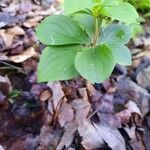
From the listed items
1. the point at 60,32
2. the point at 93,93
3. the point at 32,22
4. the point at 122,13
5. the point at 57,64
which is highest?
the point at 122,13

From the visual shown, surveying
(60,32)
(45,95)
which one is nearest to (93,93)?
(45,95)

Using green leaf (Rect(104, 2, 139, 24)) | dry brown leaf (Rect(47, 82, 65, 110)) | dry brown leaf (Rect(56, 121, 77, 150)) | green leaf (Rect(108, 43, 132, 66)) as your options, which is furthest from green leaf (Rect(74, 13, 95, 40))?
dry brown leaf (Rect(56, 121, 77, 150))

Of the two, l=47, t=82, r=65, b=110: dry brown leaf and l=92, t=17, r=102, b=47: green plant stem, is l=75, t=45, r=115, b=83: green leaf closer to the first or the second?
l=92, t=17, r=102, b=47: green plant stem

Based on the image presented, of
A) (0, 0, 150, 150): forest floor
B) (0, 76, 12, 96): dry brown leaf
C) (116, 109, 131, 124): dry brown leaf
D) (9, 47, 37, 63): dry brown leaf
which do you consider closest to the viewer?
(0, 0, 150, 150): forest floor

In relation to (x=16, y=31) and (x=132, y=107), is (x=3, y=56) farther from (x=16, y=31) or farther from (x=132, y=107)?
(x=132, y=107)

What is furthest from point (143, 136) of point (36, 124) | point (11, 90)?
point (11, 90)

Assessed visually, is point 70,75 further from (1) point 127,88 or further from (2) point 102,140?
(1) point 127,88

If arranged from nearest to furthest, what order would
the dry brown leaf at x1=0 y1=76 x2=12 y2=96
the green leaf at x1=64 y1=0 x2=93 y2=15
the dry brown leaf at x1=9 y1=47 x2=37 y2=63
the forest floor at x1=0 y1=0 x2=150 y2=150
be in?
the green leaf at x1=64 y1=0 x2=93 y2=15
the forest floor at x1=0 y1=0 x2=150 y2=150
the dry brown leaf at x1=0 y1=76 x2=12 y2=96
the dry brown leaf at x1=9 y1=47 x2=37 y2=63
